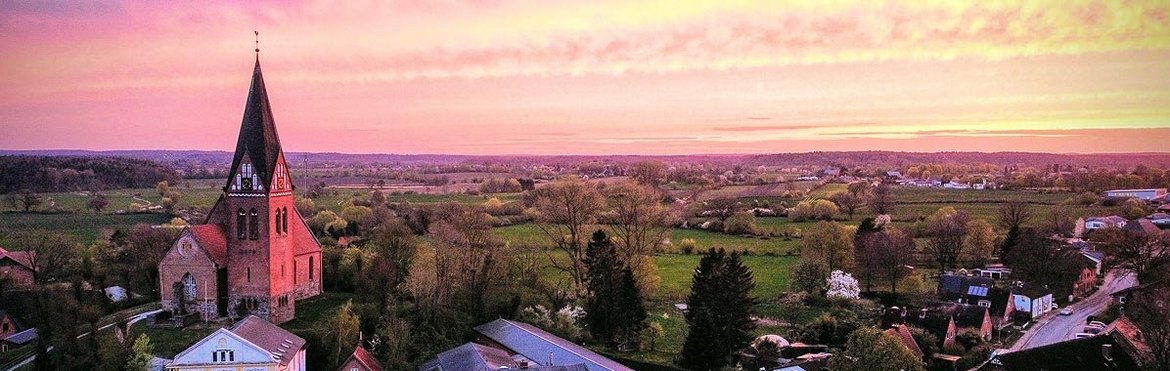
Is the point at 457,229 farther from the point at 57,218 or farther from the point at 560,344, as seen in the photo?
the point at 57,218

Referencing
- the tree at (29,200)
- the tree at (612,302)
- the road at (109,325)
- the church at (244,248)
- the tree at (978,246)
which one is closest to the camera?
the road at (109,325)

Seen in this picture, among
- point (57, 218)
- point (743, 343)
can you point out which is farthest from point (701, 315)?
point (57, 218)

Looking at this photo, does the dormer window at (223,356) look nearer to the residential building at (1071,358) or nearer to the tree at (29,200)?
the residential building at (1071,358)

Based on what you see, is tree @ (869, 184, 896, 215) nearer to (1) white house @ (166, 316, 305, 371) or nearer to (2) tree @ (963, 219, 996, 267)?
(2) tree @ (963, 219, 996, 267)

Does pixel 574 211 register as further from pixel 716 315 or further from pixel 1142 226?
pixel 1142 226

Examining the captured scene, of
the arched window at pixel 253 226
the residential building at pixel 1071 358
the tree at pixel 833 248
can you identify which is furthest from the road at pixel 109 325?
→ the tree at pixel 833 248

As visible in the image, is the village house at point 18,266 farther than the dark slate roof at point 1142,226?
No
